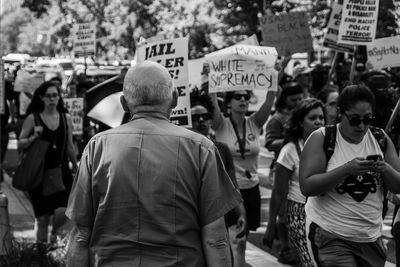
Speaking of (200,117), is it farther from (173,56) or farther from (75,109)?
(75,109)

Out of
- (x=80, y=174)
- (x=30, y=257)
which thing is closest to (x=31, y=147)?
(x=30, y=257)

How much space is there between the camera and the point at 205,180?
4.04 metres

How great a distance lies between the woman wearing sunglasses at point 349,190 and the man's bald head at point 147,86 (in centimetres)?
144

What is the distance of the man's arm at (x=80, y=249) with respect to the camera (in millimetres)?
4051

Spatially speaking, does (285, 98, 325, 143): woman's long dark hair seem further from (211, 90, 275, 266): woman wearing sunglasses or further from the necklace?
the necklace

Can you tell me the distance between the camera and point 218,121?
796 cm

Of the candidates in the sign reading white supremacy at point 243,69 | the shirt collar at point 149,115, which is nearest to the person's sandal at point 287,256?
the sign reading white supremacy at point 243,69

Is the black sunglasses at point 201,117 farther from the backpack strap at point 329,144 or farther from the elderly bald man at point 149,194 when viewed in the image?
the elderly bald man at point 149,194

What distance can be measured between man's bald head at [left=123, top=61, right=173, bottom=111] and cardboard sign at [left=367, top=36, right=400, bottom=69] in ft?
23.5

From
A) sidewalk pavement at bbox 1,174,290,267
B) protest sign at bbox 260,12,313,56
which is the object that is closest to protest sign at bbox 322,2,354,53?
protest sign at bbox 260,12,313,56

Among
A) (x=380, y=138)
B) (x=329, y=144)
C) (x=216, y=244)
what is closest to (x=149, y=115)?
(x=216, y=244)

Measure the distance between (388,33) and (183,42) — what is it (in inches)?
687

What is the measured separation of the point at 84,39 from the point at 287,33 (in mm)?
6489

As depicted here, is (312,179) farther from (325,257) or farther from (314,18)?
(314,18)
